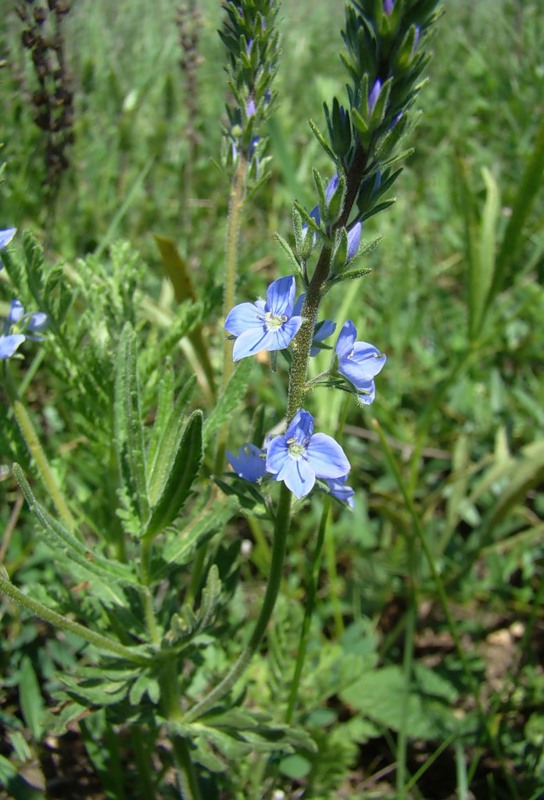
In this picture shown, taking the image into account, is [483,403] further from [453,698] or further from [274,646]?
[274,646]

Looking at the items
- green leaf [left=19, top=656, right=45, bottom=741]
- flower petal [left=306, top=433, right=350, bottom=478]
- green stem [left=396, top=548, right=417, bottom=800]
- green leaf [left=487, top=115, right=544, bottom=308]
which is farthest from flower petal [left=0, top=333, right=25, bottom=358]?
green leaf [left=487, top=115, right=544, bottom=308]

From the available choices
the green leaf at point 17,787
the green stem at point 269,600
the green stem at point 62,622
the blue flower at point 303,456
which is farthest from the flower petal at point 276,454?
the green leaf at point 17,787

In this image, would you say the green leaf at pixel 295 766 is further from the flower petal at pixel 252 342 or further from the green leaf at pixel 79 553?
the flower petal at pixel 252 342

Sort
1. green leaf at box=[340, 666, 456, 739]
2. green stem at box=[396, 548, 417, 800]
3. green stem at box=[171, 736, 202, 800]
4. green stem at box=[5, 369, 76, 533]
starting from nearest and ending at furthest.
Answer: green stem at box=[5, 369, 76, 533] → green stem at box=[171, 736, 202, 800] → green stem at box=[396, 548, 417, 800] → green leaf at box=[340, 666, 456, 739]

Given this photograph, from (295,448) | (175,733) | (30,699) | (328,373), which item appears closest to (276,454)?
(295,448)

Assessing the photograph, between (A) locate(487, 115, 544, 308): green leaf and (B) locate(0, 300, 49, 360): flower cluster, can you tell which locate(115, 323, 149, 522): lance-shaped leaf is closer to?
(B) locate(0, 300, 49, 360): flower cluster

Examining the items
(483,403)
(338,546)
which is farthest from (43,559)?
(483,403)
